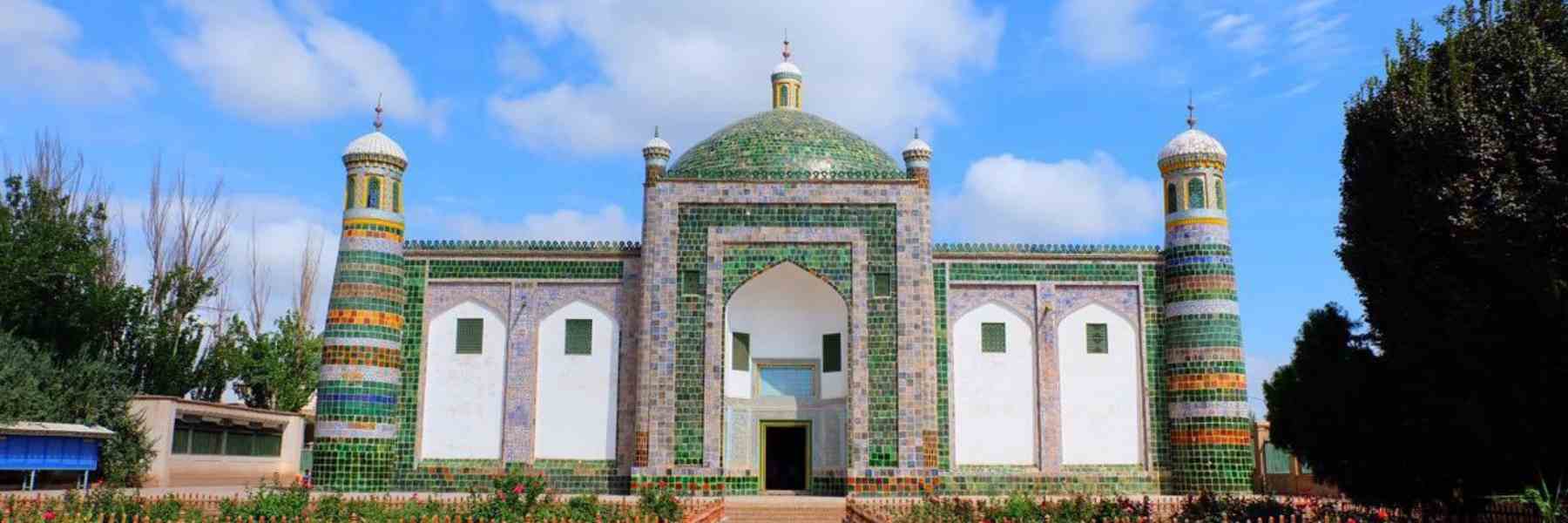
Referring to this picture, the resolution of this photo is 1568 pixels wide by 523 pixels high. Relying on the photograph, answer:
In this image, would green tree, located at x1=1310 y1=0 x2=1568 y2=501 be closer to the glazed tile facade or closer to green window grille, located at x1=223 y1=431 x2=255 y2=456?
the glazed tile facade

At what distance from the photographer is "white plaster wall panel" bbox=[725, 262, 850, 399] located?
73.7 ft

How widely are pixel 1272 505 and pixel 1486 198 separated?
4.40 metres

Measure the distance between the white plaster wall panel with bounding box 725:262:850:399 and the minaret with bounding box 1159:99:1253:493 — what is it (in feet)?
19.6

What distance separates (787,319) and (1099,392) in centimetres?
583

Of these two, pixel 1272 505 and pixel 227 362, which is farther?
pixel 227 362

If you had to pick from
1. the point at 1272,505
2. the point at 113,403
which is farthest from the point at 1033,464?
the point at 113,403

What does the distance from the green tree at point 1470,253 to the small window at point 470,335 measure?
14.7 meters

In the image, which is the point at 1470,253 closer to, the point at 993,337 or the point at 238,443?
the point at 993,337

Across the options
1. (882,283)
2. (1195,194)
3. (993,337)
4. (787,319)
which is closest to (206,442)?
(787,319)

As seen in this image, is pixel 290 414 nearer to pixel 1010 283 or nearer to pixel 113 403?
pixel 113 403

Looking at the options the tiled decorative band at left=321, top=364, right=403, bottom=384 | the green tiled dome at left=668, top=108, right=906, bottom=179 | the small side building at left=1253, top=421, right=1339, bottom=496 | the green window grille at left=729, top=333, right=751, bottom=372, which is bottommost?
the small side building at left=1253, top=421, right=1339, bottom=496

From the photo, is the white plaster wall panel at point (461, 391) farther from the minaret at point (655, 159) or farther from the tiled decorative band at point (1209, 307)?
the tiled decorative band at point (1209, 307)

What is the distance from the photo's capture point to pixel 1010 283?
74.3 ft

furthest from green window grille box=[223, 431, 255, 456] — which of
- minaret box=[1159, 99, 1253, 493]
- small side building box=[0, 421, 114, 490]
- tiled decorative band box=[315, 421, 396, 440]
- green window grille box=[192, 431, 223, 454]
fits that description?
minaret box=[1159, 99, 1253, 493]
